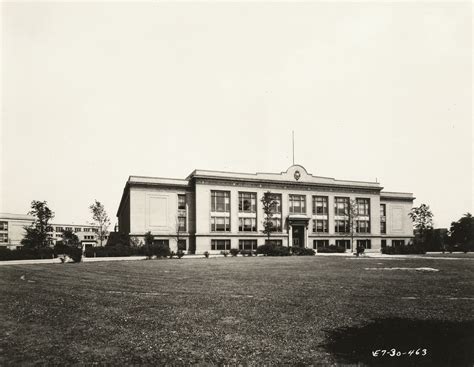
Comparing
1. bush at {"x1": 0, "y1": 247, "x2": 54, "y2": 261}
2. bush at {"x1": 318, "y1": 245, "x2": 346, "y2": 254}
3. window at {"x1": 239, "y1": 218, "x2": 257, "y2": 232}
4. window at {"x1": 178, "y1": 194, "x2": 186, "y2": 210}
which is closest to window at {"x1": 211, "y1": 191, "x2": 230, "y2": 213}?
window at {"x1": 239, "y1": 218, "x2": 257, "y2": 232}

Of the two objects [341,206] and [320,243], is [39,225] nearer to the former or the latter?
[320,243]

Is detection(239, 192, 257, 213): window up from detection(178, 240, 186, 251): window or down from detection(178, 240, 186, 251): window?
up

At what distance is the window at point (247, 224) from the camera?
61378mm

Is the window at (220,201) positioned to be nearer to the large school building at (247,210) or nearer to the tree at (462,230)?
the large school building at (247,210)

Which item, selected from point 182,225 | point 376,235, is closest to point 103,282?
point 182,225

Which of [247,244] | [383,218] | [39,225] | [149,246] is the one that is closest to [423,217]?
[383,218]

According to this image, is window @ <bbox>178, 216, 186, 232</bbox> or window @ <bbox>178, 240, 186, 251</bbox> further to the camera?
window @ <bbox>178, 216, 186, 232</bbox>

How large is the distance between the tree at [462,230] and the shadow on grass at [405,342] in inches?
2805

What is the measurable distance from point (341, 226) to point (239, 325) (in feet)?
205

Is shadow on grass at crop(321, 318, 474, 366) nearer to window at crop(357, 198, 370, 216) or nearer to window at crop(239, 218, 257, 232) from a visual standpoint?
window at crop(239, 218, 257, 232)

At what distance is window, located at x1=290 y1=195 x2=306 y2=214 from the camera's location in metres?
65.4

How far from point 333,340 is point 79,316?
673cm

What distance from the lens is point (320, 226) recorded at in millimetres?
67062

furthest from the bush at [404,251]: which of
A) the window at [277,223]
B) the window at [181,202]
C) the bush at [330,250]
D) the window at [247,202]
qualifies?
the window at [181,202]
